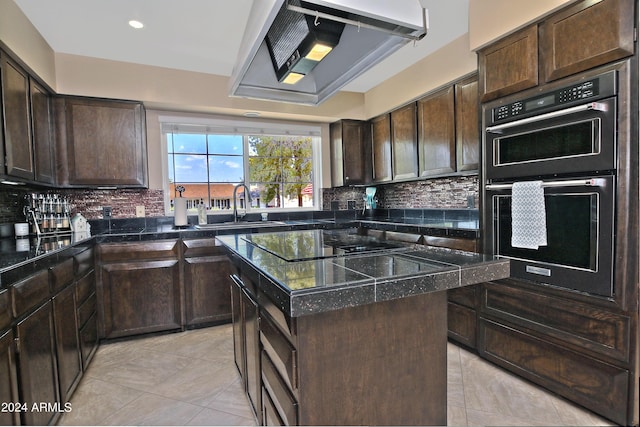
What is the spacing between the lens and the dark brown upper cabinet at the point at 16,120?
197 cm

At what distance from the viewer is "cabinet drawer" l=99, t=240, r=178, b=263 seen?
2.75 meters

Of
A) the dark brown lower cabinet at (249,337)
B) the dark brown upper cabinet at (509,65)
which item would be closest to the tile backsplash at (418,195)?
the dark brown upper cabinet at (509,65)

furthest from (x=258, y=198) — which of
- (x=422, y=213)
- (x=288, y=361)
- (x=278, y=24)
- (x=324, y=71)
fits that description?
(x=288, y=361)

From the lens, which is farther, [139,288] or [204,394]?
[139,288]

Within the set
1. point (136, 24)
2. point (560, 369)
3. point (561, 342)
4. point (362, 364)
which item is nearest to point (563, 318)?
point (561, 342)

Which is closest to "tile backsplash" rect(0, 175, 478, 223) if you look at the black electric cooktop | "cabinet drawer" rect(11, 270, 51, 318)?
"cabinet drawer" rect(11, 270, 51, 318)

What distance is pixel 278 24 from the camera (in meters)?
1.44

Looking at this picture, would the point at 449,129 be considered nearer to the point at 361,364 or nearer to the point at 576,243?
the point at 576,243

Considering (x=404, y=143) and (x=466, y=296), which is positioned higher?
(x=404, y=143)

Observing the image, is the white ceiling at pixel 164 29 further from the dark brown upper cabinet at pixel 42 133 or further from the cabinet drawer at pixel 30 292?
the cabinet drawer at pixel 30 292

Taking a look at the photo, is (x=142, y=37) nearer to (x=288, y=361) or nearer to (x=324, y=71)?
(x=324, y=71)

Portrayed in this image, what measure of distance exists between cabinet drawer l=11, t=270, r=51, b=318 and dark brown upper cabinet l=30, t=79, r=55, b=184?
4.11ft

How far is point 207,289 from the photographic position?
307cm

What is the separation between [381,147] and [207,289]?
250 centimetres
